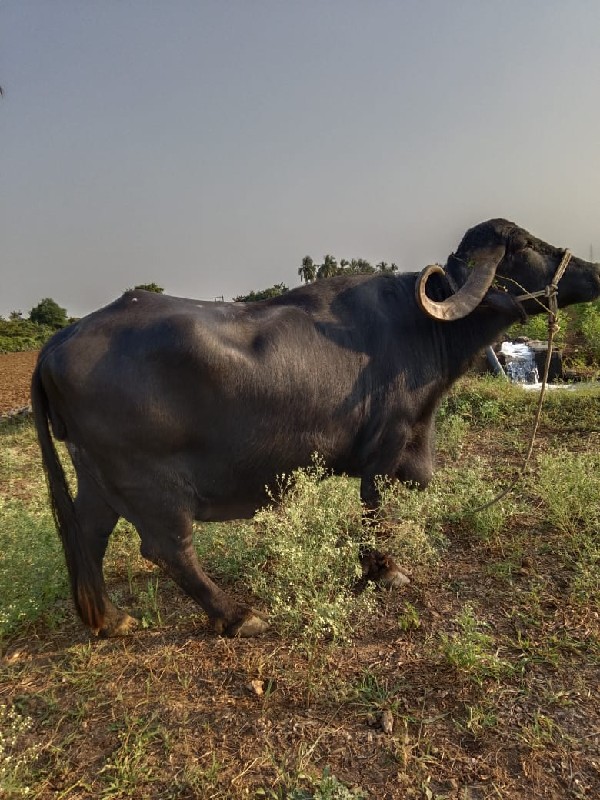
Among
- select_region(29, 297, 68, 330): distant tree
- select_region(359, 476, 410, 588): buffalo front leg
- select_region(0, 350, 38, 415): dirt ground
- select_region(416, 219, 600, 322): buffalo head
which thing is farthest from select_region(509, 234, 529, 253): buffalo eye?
select_region(29, 297, 68, 330): distant tree

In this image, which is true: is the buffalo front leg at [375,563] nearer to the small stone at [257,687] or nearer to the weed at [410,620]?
the weed at [410,620]

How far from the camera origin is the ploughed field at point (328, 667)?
2014 mm

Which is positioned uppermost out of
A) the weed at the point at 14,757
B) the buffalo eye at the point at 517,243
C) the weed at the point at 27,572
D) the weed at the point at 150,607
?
the buffalo eye at the point at 517,243

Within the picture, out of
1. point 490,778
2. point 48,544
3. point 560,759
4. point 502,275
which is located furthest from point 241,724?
point 502,275

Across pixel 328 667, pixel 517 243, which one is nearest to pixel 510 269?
pixel 517 243

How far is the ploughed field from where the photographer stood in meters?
2.01

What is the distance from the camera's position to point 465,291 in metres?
3.20

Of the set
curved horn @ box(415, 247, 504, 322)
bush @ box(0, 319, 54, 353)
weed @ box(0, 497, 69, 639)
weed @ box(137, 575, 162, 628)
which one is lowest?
weed @ box(137, 575, 162, 628)

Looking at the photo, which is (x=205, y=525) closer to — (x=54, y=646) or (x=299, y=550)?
(x=54, y=646)

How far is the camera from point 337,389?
3.02m

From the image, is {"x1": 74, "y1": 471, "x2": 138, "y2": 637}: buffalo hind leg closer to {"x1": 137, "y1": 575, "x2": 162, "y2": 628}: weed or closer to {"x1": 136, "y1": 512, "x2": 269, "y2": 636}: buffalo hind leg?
{"x1": 137, "y1": 575, "x2": 162, "y2": 628}: weed

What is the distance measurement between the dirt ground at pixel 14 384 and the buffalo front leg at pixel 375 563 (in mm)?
10352

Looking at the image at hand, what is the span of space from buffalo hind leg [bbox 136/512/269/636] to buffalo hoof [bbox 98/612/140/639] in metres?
0.43

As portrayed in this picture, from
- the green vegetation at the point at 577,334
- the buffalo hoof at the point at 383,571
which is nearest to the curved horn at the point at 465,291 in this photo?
the buffalo hoof at the point at 383,571
